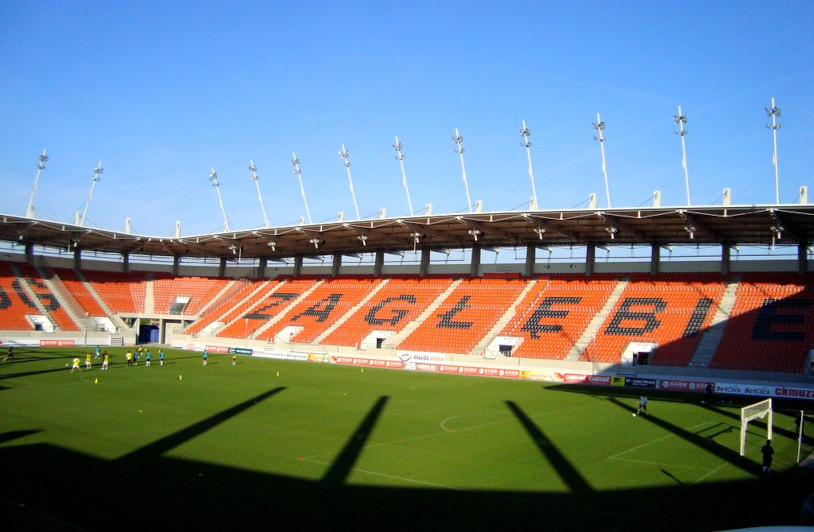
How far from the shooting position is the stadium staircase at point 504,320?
48.7 metres

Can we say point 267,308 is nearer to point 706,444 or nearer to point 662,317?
point 662,317

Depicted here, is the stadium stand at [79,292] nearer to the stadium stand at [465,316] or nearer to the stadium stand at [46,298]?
the stadium stand at [46,298]

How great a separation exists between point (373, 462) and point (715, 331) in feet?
108

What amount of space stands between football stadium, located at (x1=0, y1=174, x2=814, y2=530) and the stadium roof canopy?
314mm

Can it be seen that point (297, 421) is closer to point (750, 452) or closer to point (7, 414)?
point (7, 414)

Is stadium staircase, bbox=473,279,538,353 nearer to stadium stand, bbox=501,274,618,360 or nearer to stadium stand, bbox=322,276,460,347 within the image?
stadium stand, bbox=501,274,618,360

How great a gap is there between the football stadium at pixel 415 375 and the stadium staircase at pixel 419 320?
226mm

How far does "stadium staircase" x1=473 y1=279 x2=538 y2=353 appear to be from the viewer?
48.7m

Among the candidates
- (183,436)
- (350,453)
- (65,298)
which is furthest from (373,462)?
(65,298)

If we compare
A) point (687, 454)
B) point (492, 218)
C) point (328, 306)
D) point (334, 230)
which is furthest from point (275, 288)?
point (687, 454)

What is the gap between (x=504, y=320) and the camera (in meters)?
51.3

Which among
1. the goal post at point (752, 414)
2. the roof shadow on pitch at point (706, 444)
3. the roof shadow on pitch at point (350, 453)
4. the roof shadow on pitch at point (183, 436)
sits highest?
the goal post at point (752, 414)

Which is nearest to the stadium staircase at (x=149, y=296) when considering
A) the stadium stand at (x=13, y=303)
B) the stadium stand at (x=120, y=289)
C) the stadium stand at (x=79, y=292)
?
the stadium stand at (x=120, y=289)

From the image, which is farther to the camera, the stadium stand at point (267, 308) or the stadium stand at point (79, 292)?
the stadium stand at point (79, 292)
